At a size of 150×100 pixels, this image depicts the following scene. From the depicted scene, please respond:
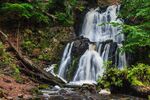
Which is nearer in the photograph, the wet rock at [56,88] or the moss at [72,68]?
the wet rock at [56,88]

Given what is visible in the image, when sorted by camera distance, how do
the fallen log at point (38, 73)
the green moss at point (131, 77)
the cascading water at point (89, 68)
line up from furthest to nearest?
the cascading water at point (89, 68)
the fallen log at point (38, 73)
the green moss at point (131, 77)

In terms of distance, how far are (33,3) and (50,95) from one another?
28.2 ft

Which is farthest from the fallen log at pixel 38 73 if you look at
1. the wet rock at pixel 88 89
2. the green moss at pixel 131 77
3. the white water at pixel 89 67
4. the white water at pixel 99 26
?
the white water at pixel 99 26

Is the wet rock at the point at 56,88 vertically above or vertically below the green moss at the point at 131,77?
below

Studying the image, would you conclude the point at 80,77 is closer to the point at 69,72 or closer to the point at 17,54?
the point at 69,72

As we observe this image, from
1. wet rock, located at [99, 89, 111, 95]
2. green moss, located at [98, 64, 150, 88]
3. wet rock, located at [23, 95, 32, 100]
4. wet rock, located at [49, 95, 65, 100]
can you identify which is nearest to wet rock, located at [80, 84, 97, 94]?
wet rock, located at [99, 89, 111, 95]

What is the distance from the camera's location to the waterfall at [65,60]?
1810 cm

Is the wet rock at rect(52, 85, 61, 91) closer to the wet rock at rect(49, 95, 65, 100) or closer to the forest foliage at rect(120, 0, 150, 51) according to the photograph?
the wet rock at rect(49, 95, 65, 100)

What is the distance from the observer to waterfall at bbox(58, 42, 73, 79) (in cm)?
1810

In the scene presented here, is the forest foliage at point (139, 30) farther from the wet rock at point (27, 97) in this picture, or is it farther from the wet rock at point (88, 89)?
the wet rock at point (27, 97)

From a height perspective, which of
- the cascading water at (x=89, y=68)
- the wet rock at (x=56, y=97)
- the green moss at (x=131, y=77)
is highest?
the cascading water at (x=89, y=68)

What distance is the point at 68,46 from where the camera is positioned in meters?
19.5

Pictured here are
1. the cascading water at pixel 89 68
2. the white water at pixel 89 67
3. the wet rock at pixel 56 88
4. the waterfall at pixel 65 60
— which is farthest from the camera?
the waterfall at pixel 65 60

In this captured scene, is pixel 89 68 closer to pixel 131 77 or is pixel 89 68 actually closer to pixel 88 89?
pixel 88 89
